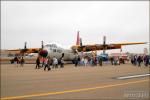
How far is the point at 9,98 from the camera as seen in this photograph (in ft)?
30.2

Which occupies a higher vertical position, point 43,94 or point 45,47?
point 45,47

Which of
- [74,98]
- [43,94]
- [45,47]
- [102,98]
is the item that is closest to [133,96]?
[102,98]

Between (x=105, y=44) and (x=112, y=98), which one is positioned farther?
(x=105, y=44)

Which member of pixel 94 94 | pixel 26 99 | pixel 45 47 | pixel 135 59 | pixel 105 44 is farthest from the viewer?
pixel 105 44

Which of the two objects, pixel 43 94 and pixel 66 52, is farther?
pixel 66 52

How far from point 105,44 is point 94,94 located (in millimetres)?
37793

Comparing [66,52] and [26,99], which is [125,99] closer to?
[26,99]

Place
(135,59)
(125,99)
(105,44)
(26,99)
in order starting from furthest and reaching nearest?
(105,44) < (135,59) < (125,99) < (26,99)

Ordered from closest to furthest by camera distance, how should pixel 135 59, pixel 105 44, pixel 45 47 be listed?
pixel 45 47
pixel 135 59
pixel 105 44

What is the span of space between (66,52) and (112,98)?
103 ft

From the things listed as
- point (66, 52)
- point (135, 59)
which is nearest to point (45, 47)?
point (66, 52)

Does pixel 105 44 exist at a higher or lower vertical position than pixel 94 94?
higher

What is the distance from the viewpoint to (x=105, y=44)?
47906mm

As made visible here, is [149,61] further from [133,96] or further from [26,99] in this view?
[26,99]
